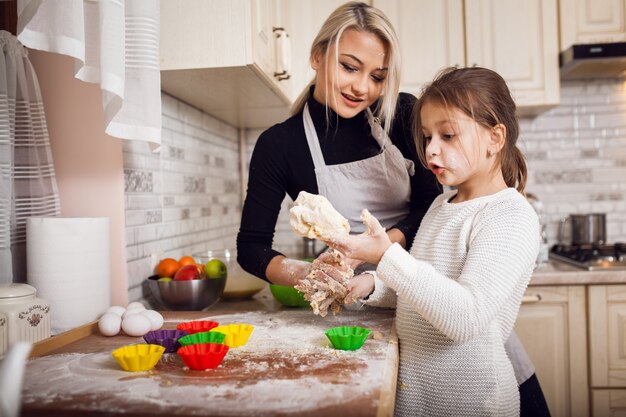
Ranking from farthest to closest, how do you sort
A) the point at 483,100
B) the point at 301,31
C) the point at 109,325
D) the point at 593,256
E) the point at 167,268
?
the point at 301,31, the point at 593,256, the point at 167,268, the point at 109,325, the point at 483,100

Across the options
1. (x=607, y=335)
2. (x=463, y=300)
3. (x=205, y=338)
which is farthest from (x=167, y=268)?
(x=607, y=335)

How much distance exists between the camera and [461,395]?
1075 millimetres

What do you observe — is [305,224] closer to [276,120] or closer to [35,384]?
[35,384]

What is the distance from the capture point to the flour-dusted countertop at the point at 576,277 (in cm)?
203

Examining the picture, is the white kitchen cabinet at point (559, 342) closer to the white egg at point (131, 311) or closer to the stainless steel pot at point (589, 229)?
the stainless steel pot at point (589, 229)

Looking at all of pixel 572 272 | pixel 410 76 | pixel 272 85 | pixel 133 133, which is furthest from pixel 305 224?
pixel 410 76

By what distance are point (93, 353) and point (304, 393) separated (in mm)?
474

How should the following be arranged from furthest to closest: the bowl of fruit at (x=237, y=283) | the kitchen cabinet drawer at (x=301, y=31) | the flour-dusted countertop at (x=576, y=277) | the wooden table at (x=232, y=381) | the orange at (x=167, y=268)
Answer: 1. the kitchen cabinet drawer at (x=301, y=31)
2. the flour-dusted countertop at (x=576, y=277)
3. the bowl of fruit at (x=237, y=283)
4. the orange at (x=167, y=268)
5. the wooden table at (x=232, y=381)

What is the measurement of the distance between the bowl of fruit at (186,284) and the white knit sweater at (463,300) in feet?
1.90

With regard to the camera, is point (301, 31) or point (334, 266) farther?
point (301, 31)

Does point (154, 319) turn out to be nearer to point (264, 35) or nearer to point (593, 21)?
point (264, 35)

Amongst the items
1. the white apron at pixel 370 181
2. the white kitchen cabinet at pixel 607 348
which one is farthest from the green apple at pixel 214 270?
the white kitchen cabinet at pixel 607 348

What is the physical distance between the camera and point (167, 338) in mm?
1078

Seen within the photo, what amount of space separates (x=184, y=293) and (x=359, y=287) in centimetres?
52
